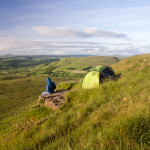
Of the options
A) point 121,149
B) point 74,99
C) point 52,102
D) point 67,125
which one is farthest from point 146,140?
point 52,102

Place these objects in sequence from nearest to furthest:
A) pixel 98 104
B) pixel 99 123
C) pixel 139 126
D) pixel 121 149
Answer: pixel 121 149, pixel 139 126, pixel 99 123, pixel 98 104

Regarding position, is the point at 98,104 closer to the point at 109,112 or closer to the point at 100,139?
the point at 109,112

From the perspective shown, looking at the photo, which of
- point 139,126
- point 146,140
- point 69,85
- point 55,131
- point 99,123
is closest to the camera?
point 146,140

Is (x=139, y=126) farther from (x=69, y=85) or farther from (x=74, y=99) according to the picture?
(x=69, y=85)

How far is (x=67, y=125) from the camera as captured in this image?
4.43 m

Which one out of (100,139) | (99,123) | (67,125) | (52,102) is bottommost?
Result: (52,102)

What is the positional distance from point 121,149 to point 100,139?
489 millimetres

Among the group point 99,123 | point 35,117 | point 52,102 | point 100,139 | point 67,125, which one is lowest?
point 35,117

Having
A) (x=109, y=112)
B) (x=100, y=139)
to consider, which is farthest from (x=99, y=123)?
(x=100, y=139)

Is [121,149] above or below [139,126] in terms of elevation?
below

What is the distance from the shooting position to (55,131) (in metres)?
4.01

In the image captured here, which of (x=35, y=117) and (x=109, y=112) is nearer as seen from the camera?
(x=109, y=112)

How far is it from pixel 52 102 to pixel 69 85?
7690 millimetres

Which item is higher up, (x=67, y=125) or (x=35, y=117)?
(x=67, y=125)
